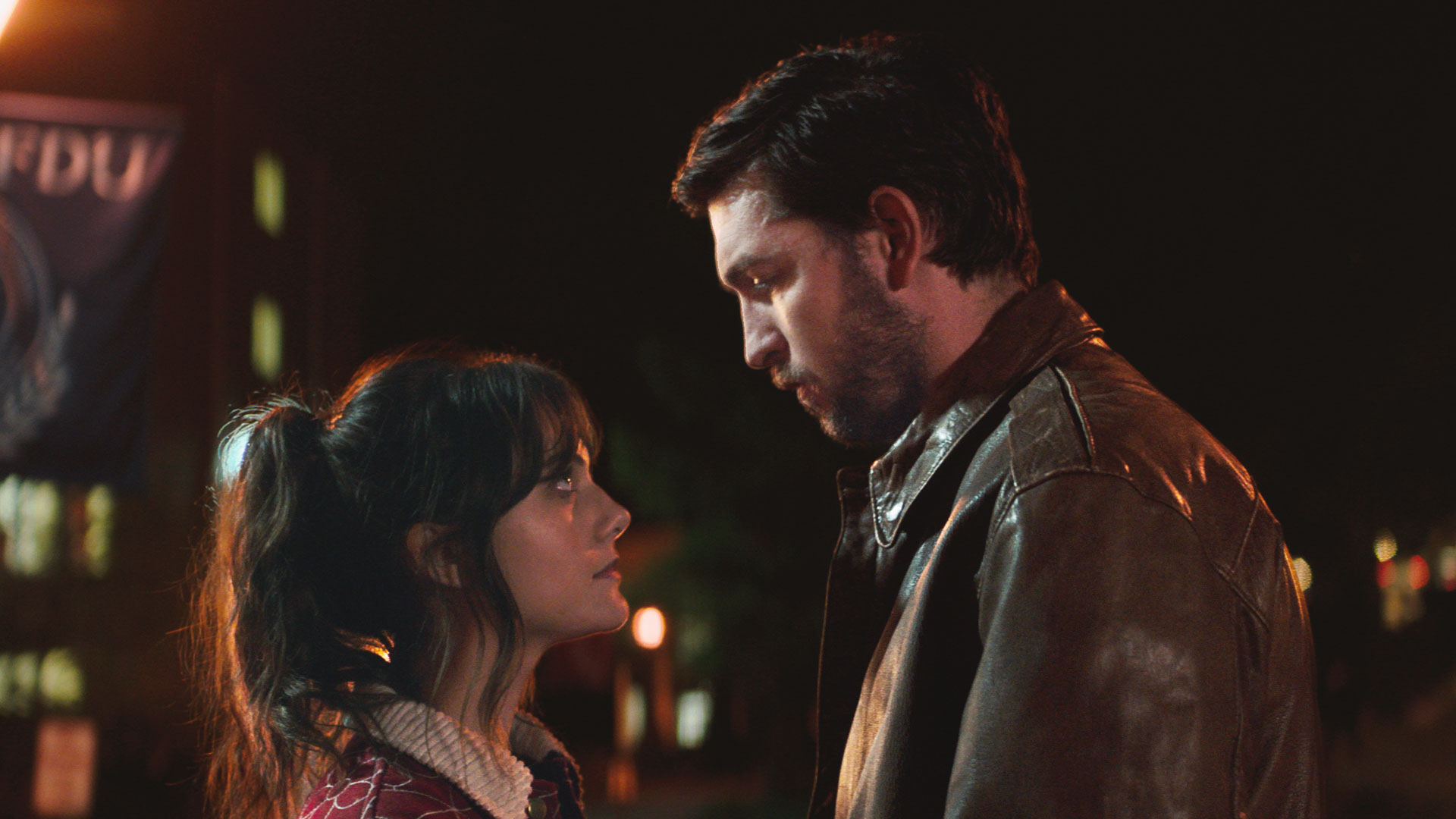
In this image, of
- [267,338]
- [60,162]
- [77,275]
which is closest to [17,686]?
[267,338]

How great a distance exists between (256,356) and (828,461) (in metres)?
9.76

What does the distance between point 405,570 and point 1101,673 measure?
1438 mm

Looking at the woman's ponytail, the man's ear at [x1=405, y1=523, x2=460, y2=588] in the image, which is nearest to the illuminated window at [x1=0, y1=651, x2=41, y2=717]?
the woman's ponytail

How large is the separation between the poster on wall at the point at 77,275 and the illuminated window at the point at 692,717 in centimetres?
2420

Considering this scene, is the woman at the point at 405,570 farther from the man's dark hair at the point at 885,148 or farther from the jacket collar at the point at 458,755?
the man's dark hair at the point at 885,148

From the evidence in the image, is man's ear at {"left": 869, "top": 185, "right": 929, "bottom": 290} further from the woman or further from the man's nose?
the woman

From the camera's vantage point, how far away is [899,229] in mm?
2014

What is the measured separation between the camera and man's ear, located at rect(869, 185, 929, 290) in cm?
200

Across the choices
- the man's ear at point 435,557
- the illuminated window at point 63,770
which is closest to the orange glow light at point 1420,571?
the man's ear at point 435,557

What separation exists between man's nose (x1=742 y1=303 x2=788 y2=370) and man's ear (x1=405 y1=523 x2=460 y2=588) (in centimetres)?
71

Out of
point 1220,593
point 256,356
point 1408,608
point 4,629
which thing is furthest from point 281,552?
point 256,356

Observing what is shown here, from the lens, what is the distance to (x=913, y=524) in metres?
1.84

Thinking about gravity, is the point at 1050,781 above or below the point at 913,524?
below

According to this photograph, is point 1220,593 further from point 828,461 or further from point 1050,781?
point 828,461
